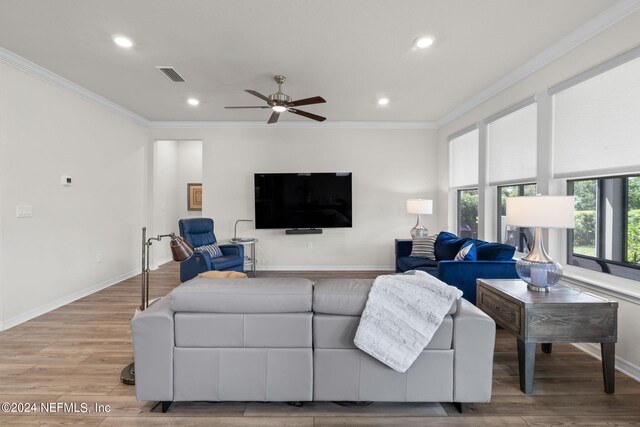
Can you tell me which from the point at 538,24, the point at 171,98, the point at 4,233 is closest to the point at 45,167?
the point at 4,233

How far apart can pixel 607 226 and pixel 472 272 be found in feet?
3.76

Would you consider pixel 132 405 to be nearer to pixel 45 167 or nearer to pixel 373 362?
pixel 373 362

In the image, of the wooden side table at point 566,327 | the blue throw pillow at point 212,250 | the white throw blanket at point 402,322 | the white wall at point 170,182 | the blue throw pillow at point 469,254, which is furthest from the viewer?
the white wall at point 170,182

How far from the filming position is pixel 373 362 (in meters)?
1.75

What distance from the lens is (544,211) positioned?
85.6 inches

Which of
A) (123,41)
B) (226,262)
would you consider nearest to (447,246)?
(226,262)

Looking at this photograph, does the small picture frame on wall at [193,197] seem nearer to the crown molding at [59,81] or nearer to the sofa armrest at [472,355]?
the crown molding at [59,81]

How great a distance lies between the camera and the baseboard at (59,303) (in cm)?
318

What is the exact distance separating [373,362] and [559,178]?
261 centimetres

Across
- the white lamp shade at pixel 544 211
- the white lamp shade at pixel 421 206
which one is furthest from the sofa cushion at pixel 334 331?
the white lamp shade at pixel 421 206

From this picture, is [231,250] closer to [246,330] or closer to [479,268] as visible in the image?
[246,330]

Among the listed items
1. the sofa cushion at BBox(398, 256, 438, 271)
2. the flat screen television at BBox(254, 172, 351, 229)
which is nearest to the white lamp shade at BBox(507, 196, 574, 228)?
the sofa cushion at BBox(398, 256, 438, 271)

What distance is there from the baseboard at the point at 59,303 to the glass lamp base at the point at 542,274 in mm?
4759

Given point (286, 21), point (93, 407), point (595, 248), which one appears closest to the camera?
point (93, 407)
